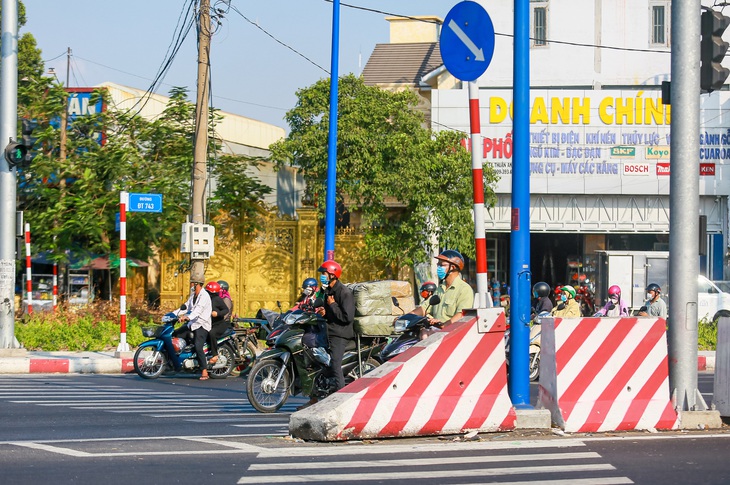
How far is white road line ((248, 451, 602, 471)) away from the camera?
8023 mm

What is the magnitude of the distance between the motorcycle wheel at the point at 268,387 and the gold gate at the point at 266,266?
56.7 ft

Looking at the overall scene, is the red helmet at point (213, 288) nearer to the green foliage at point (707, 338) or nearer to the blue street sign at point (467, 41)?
the blue street sign at point (467, 41)

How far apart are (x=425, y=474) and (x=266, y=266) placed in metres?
22.5

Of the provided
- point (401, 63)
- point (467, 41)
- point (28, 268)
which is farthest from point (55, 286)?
point (467, 41)

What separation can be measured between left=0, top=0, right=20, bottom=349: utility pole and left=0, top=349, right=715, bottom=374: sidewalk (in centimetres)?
52

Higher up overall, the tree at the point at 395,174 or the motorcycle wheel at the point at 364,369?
the tree at the point at 395,174

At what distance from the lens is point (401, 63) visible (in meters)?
41.7

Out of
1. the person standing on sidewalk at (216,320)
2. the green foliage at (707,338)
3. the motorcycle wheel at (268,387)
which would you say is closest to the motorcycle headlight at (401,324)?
the motorcycle wheel at (268,387)

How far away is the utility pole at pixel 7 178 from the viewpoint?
19.6 meters

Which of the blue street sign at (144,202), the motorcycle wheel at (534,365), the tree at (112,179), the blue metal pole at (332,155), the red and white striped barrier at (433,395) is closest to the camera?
the red and white striped barrier at (433,395)

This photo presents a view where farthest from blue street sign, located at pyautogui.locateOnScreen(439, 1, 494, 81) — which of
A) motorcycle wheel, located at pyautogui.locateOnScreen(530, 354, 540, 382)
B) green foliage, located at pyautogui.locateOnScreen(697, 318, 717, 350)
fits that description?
green foliage, located at pyautogui.locateOnScreen(697, 318, 717, 350)

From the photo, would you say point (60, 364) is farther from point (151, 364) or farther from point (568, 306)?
point (568, 306)

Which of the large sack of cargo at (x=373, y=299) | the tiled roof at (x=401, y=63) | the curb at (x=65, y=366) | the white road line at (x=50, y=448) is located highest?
the tiled roof at (x=401, y=63)

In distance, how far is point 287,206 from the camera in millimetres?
36281
